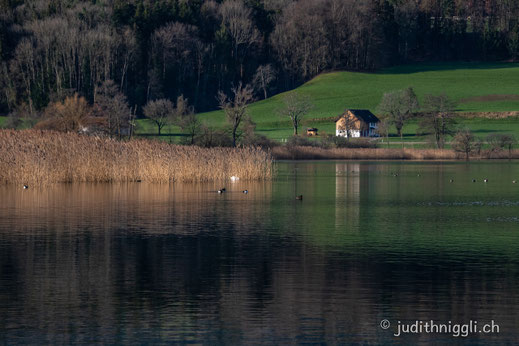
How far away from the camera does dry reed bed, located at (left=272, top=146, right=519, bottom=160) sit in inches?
4230

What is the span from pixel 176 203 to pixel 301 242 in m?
15.0

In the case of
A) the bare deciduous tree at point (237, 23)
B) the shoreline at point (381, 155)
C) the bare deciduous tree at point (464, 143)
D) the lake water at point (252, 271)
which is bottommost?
the lake water at point (252, 271)

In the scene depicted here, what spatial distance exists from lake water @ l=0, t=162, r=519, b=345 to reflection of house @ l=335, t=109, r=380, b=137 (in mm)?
107528

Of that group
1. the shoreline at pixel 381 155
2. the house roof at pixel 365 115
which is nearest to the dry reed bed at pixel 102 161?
the shoreline at pixel 381 155

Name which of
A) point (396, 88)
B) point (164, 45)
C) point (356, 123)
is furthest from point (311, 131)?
point (164, 45)

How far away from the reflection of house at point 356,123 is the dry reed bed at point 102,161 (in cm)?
8788

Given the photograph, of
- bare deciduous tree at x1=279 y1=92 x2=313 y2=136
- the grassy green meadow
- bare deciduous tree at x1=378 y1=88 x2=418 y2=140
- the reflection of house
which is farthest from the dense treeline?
bare deciduous tree at x1=378 y1=88 x2=418 y2=140

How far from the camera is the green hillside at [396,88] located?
522ft

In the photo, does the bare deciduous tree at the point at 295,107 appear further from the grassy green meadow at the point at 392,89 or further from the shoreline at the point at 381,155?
the shoreline at the point at 381,155

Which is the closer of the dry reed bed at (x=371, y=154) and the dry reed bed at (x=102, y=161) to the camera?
the dry reed bed at (x=102, y=161)

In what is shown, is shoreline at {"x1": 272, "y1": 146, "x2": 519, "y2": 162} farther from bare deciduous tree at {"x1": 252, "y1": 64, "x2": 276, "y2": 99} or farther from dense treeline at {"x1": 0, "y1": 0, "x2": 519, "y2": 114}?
bare deciduous tree at {"x1": 252, "y1": 64, "x2": 276, "y2": 99}

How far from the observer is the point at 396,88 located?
586 feet

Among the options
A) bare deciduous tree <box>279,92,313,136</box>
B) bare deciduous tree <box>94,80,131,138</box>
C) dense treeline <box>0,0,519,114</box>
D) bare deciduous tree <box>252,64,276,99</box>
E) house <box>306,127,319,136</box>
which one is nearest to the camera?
bare deciduous tree <box>94,80,131,138</box>

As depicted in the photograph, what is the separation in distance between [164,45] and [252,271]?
155420 mm
